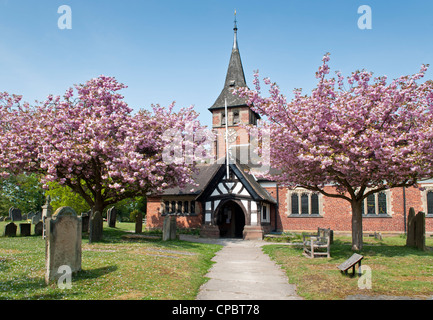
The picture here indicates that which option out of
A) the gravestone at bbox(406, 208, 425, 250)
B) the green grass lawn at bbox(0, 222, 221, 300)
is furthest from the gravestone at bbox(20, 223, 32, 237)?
the gravestone at bbox(406, 208, 425, 250)

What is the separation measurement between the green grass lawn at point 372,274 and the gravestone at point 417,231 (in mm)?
2112

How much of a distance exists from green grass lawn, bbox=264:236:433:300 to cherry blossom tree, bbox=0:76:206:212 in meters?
8.51

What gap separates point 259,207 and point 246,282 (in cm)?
1669

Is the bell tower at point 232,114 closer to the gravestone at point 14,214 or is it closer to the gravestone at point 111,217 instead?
the gravestone at point 111,217

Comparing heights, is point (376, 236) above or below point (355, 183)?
below

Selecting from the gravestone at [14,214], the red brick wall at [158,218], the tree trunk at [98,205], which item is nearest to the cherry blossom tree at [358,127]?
the tree trunk at [98,205]

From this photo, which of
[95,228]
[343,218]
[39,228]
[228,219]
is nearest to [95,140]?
[95,228]

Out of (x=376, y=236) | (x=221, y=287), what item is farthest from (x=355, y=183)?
(x=376, y=236)

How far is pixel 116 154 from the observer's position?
731 inches

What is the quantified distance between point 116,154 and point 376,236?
20409 mm

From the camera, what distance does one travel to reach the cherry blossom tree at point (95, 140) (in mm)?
18188

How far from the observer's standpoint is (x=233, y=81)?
4566 centimetres

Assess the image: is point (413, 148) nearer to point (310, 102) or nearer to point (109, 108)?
point (310, 102)

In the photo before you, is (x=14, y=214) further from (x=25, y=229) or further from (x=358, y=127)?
(x=358, y=127)
